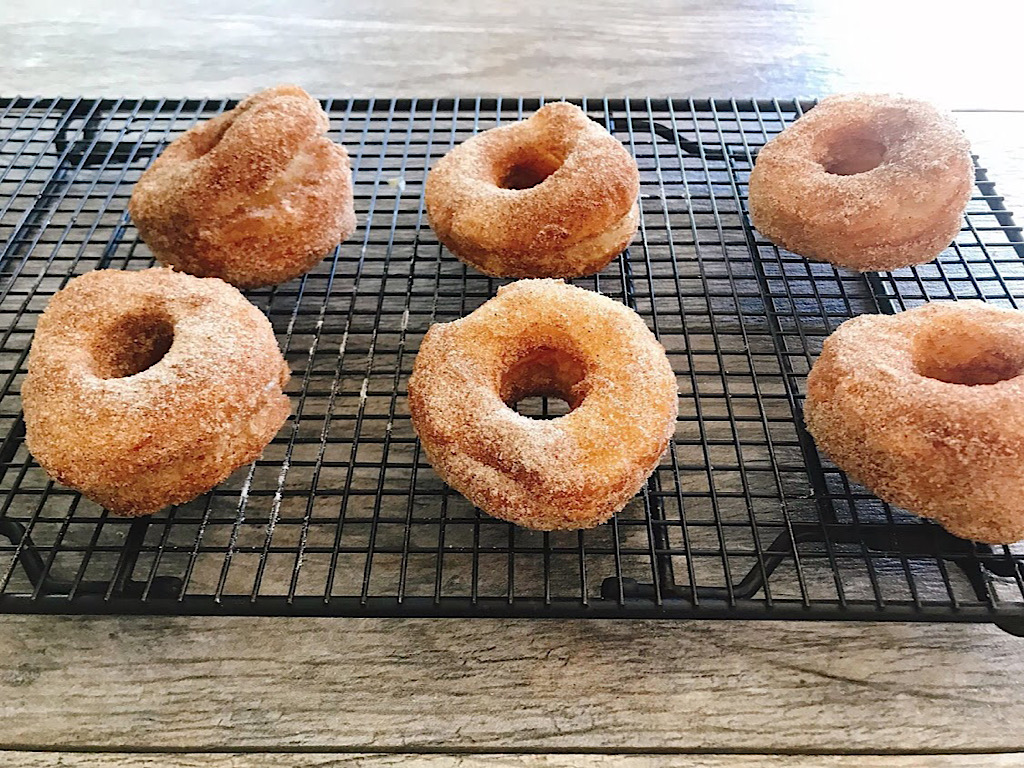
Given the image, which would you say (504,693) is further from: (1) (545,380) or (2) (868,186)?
(2) (868,186)

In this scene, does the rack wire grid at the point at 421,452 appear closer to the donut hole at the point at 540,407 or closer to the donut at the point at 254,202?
the donut hole at the point at 540,407

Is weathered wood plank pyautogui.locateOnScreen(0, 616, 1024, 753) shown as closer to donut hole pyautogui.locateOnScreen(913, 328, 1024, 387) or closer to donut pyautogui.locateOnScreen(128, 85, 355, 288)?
donut hole pyautogui.locateOnScreen(913, 328, 1024, 387)

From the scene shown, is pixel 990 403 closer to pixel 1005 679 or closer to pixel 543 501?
pixel 1005 679

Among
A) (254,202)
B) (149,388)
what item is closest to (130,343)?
(149,388)

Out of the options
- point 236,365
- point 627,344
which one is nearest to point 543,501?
point 627,344

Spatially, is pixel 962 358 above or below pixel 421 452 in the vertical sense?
above

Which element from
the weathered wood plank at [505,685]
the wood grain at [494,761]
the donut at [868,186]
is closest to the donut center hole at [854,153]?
the donut at [868,186]

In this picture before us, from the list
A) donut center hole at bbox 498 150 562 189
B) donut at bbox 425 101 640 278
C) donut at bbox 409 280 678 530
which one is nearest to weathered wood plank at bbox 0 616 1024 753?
donut at bbox 409 280 678 530
